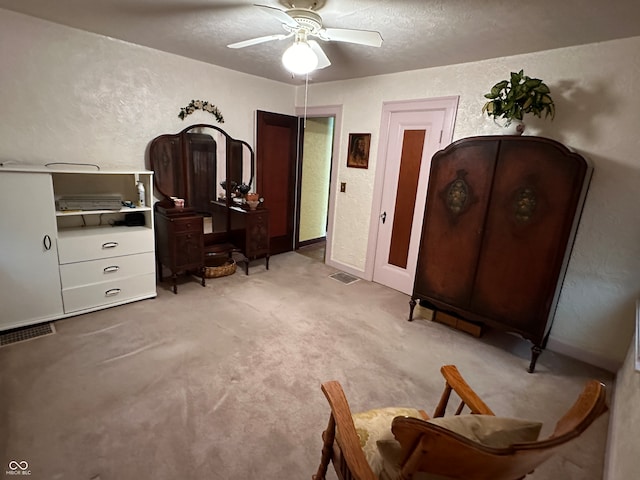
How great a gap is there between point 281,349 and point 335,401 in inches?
54.0

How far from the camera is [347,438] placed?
1.09 meters

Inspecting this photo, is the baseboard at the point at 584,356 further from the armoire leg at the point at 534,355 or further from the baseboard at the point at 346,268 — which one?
the baseboard at the point at 346,268

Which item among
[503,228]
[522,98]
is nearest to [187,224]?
[503,228]

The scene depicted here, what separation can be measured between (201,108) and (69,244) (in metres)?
1.88

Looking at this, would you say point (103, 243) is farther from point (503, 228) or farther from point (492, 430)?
point (503, 228)

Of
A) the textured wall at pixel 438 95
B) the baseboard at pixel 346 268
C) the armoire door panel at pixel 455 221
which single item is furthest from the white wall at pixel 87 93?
the armoire door panel at pixel 455 221

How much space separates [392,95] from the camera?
344 centimetres

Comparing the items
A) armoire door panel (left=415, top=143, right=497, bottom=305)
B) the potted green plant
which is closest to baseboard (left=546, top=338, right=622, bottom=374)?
armoire door panel (left=415, top=143, right=497, bottom=305)

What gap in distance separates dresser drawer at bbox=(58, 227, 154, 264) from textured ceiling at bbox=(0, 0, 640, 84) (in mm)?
1649

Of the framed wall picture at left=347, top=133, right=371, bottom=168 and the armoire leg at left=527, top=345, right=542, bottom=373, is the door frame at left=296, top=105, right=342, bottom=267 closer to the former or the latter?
the framed wall picture at left=347, top=133, right=371, bottom=168

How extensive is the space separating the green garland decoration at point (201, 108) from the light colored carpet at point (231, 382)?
6.15 ft

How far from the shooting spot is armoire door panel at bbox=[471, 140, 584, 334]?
2.18 metres

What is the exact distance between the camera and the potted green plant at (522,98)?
2.29 meters

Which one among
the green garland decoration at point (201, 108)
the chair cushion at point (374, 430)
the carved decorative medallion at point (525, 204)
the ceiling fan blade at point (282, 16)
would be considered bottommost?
the chair cushion at point (374, 430)
